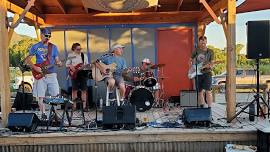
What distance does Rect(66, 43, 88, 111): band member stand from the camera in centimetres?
733

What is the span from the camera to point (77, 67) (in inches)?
291

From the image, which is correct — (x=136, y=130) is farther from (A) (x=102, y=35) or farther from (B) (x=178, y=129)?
(A) (x=102, y=35)

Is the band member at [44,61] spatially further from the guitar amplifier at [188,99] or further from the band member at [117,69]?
the guitar amplifier at [188,99]

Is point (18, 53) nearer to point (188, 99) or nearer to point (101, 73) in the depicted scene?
point (188, 99)

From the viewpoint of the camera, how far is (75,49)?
731 centimetres

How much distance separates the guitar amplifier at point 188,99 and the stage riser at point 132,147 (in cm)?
300

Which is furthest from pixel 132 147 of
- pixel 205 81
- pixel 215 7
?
pixel 215 7

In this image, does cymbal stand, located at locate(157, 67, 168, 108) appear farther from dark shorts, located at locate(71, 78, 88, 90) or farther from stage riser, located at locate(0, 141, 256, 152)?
stage riser, located at locate(0, 141, 256, 152)

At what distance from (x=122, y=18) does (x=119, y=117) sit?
410cm

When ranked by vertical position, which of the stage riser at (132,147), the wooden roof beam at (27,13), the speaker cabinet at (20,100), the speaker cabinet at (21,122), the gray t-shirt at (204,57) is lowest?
the stage riser at (132,147)

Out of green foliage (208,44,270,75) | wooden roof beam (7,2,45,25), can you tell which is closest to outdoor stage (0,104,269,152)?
wooden roof beam (7,2,45,25)

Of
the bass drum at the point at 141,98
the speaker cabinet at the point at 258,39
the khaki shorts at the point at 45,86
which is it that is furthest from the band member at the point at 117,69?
the speaker cabinet at the point at 258,39

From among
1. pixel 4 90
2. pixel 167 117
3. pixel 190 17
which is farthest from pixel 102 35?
pixel 4 90

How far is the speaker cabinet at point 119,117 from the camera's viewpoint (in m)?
5.36
